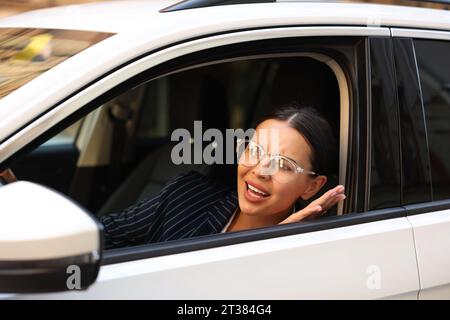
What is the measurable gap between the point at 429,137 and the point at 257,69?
2765 mm

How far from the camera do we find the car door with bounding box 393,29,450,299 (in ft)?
6.06

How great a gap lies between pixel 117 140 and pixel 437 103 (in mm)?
2278

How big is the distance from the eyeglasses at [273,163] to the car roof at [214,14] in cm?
40

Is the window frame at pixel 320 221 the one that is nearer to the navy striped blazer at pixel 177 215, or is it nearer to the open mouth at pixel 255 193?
the open mouth at pixel 255 193

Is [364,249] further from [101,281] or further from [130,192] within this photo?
[130,192]

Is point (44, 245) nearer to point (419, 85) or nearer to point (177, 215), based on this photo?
point (177, 215)

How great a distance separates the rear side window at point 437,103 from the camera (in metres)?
1.99

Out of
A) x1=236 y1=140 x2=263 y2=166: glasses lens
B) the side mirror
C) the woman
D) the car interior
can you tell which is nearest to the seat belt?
the car interior

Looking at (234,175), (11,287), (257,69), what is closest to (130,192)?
(234,175)

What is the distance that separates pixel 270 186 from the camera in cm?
198

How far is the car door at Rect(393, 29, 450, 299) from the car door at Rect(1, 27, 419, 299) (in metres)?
0.04

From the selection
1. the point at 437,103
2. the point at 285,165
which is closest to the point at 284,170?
the point at 285,165

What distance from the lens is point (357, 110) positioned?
1.92 m

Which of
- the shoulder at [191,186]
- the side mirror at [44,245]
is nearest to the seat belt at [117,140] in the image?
the shoulder at [191,186]
